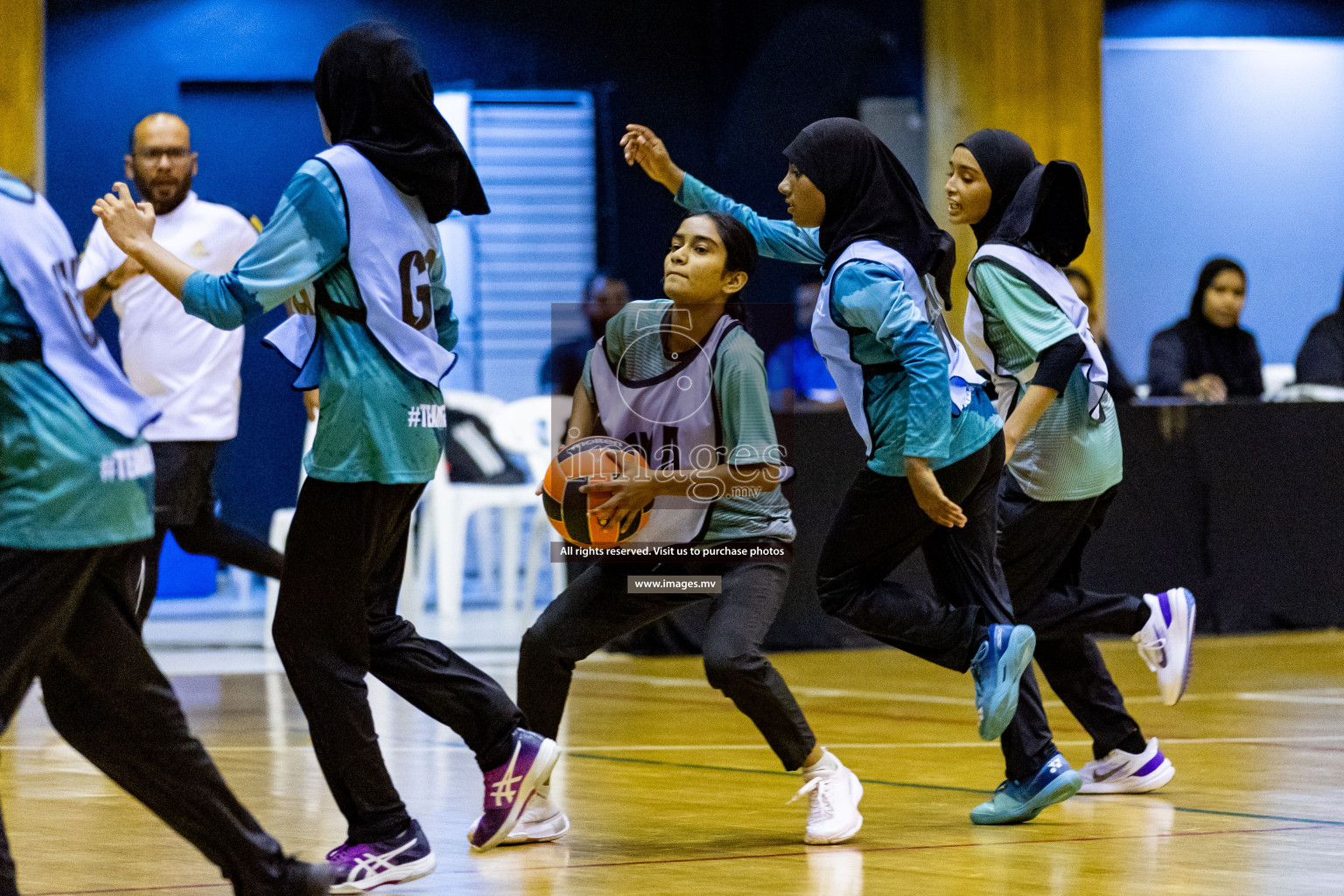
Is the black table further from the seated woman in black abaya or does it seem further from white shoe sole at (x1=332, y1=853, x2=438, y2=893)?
white shoe sole at (x1=332, y1=853, x2=438, y2=893)

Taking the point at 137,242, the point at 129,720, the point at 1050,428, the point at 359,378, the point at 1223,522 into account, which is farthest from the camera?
the point at 1223,522

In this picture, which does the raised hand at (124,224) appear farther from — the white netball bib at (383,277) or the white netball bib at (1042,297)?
the white netball bib at (1042,297)

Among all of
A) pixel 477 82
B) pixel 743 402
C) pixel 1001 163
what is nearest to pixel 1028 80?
pixel 477 82

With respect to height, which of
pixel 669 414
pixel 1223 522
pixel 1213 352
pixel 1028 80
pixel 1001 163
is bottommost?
pixel 1223 522

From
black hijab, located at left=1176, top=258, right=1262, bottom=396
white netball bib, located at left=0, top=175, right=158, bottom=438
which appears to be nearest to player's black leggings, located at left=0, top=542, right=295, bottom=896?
white netball bib, located at left=0, top=175, right=158, bottom=438

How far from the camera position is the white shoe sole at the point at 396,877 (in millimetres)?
3615

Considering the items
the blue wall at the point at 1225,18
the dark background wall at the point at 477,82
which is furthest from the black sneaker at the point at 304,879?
the blue wall at the point at 1225,18

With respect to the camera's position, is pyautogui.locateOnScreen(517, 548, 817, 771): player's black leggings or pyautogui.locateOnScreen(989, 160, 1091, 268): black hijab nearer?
pyautogui.locateOnScreen(517, 548, 817, 771): player's black leggings

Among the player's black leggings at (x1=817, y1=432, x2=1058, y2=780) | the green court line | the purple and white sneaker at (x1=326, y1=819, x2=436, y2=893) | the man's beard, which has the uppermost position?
the man's beard

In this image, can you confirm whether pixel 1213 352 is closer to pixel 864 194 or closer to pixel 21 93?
pixel 864 194

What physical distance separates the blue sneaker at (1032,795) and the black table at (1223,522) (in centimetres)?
392

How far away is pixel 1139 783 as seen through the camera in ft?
15.7

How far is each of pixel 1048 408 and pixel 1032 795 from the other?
1044 mm

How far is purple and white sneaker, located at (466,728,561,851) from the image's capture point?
13.0ft
